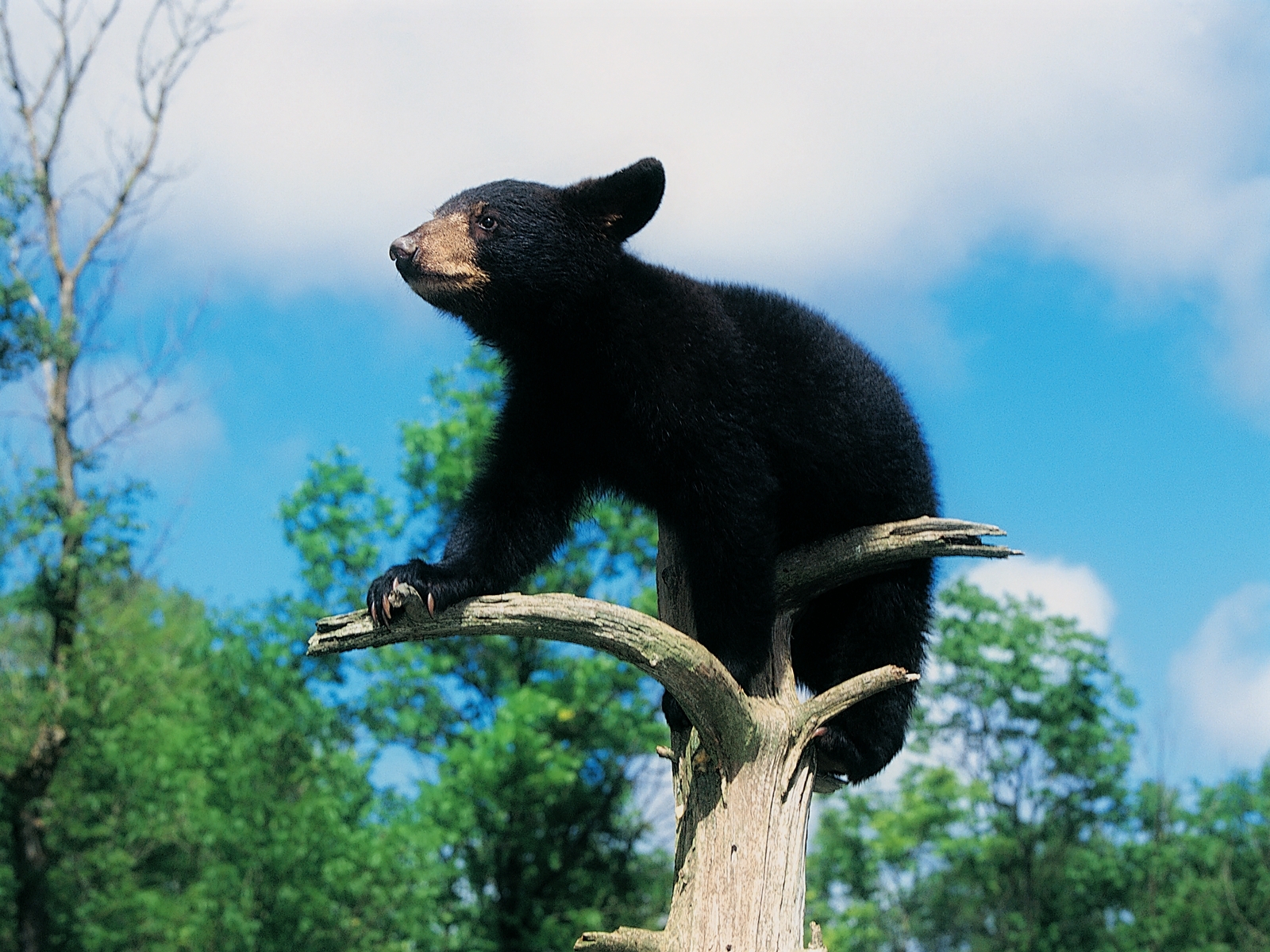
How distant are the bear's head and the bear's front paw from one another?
1.14 metres

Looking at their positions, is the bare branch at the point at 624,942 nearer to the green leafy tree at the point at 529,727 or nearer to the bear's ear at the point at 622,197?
the bear's ear at the point at 622,197

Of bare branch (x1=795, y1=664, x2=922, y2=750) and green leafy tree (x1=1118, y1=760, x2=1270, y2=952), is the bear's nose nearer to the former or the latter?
bare branch (x1=795, y1=664, x2=922, y2=750)

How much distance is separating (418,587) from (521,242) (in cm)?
153

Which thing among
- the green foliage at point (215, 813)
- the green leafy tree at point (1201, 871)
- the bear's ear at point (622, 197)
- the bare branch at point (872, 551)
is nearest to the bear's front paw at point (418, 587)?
the bare branch at point (872, 551)

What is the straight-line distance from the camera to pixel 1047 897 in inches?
813

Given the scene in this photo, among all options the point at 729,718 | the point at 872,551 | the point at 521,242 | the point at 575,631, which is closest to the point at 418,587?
the point at 575,631

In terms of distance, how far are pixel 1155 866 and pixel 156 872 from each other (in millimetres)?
17529

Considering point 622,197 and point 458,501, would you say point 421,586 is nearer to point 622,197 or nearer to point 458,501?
point 622,197

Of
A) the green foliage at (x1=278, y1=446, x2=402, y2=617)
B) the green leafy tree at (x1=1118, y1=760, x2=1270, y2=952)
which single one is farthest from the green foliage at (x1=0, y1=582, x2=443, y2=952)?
the green leafy tree at (x1=1118, y1=760, x2=1270, y2=952)

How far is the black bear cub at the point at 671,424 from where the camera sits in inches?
190

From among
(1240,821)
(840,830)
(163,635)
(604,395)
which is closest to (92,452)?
(163,635)

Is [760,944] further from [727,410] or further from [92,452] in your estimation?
[92,452]

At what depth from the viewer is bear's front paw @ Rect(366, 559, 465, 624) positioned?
4.54m

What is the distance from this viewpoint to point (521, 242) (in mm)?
4922
